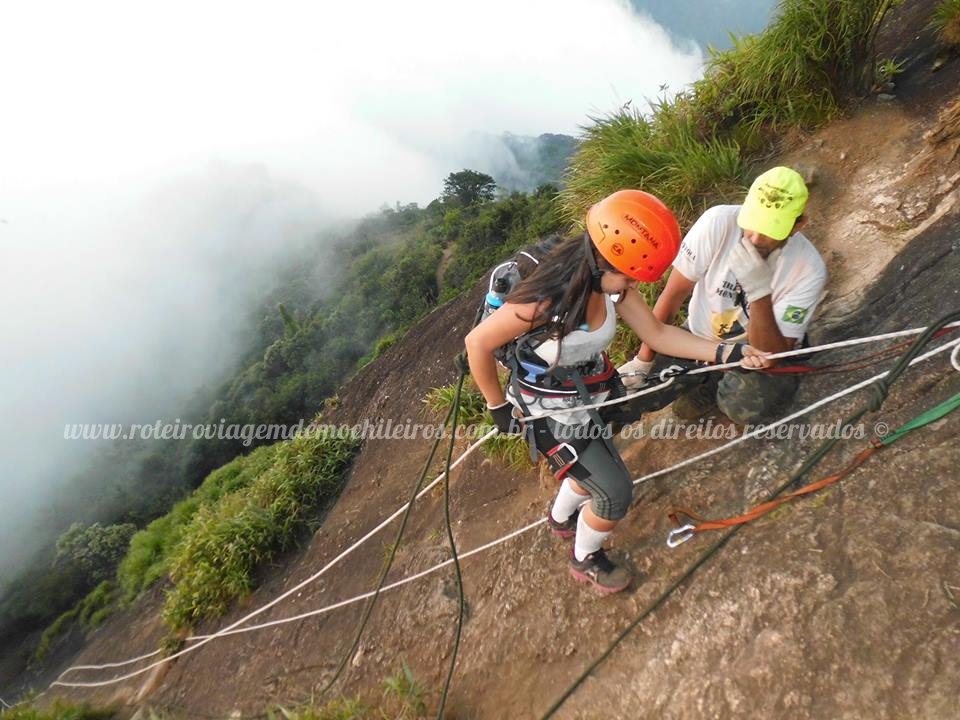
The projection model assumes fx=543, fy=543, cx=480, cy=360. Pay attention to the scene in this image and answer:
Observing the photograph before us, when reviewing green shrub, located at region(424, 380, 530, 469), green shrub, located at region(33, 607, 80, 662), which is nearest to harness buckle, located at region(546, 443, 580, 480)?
green shrub, located at region(424, 380, 530, 469)

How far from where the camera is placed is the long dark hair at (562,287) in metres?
2.55

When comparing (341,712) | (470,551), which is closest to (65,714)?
(341,712)

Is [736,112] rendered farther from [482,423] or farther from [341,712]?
[341,712]

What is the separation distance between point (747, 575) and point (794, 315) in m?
1.46

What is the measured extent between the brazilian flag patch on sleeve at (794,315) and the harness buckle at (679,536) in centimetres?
134

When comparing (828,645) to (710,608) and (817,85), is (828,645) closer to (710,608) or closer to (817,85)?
(710,608)

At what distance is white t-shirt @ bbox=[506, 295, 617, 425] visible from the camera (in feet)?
9.08

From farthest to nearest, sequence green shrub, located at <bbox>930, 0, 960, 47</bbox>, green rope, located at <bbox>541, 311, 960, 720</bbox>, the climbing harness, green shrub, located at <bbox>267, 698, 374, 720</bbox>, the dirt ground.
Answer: green shrub, located at <bbox>930, 0, 960, 47</bbox>
green shrub, located at <bbox>267, 698, 374, 720</bbox>
the climbing harness
the dirt ground
green rope, located at <bbox>541, 311, 960, 720</bbox>

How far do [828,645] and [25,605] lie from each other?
39.4 m

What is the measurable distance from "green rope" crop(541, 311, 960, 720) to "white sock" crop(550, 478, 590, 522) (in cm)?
70

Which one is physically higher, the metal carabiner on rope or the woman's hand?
the woman's hand

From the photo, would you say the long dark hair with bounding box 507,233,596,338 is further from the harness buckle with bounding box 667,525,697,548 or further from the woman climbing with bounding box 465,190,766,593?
the harness buckle with bounding box 667,525,697,548

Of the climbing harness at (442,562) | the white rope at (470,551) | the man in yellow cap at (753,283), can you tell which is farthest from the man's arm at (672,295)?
the white rope at (470,551)

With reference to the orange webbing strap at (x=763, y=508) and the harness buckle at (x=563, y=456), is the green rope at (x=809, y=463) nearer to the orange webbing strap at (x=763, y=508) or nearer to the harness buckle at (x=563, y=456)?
the orange webbing strap at (x=763, y=508)
